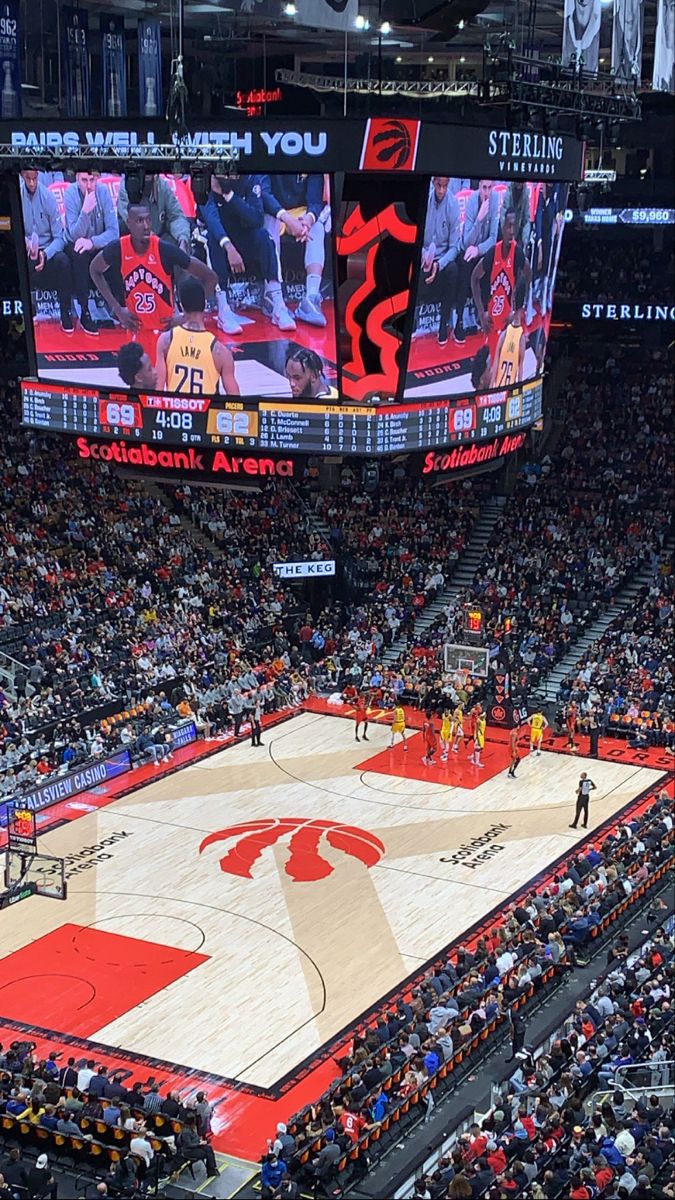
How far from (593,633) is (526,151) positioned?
16530 mm

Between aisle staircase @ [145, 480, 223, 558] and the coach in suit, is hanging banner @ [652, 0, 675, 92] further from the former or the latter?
aisle staircase @ [145, 480, 223, 558]

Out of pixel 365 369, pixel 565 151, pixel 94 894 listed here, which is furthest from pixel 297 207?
pixel 94 894

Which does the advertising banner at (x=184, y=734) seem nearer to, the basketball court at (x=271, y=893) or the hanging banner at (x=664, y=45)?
the basketball court at (x=271, y=893)

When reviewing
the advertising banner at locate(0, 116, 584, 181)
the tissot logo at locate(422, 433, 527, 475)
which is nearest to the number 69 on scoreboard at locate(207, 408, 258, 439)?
the tissot logo at locate(422, 433, 527, 475)

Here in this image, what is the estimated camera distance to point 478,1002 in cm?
2523

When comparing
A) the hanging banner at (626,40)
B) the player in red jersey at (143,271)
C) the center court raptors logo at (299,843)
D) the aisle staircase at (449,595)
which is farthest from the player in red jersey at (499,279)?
the aisle staircase at (449,595)

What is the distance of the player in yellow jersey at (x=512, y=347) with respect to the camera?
109 ft

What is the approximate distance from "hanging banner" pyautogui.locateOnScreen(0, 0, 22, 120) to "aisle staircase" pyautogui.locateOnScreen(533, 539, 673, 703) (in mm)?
18407

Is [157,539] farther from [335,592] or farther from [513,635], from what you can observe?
[513,635]

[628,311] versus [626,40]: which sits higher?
[626,40]

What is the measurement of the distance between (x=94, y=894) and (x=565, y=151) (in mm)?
16353

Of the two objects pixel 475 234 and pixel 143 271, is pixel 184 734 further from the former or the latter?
pixel 475 234

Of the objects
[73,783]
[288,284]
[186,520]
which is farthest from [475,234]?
[186,520]

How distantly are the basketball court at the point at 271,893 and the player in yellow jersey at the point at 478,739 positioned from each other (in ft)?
0.77
